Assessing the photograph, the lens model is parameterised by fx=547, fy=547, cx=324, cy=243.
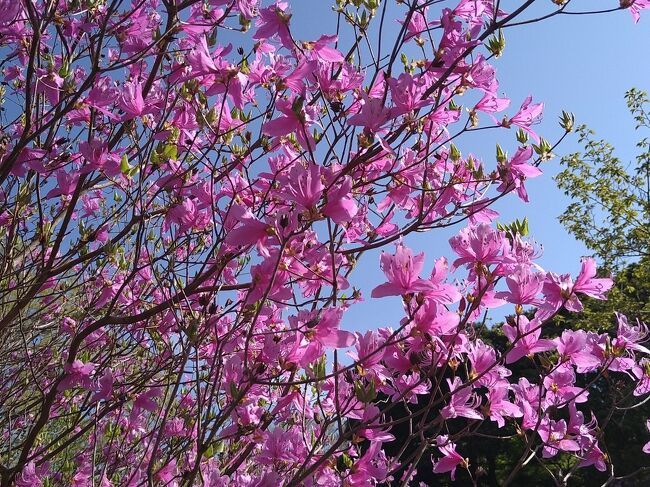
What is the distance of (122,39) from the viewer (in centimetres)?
246

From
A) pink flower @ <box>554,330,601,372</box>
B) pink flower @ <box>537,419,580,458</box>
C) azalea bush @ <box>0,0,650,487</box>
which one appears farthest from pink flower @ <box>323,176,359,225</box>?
pink flower @ <box>537,419,580,458</box>

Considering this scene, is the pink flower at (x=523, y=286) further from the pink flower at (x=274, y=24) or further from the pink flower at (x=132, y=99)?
the pink flower at (x=132, y=99)

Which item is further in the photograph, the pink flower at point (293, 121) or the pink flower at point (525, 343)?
the pink flower at point (525, 343)

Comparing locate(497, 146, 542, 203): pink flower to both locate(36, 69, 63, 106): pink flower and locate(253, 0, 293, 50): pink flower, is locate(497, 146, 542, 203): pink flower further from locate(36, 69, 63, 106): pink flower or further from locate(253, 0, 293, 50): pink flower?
locate(36, 69, 63, 106): pink flower

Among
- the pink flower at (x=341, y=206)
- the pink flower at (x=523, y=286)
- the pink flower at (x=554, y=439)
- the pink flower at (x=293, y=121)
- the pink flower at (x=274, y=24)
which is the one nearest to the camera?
the pink flower at (x=341, y=206)

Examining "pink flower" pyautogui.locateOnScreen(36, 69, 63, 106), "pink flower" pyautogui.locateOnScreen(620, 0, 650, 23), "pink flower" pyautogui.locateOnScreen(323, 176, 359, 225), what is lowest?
"pink flower" pyautogui.locateOnScreen(323, 176, 359, 225)

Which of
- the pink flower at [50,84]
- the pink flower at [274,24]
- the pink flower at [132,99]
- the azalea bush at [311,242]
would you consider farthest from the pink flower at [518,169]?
the pink flower at [50,84]

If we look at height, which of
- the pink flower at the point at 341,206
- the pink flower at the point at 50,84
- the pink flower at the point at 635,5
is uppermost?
the pink flower at the point at 635,5

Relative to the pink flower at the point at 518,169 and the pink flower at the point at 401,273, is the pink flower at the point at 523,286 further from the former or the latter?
the pink flower at the point at 518,169

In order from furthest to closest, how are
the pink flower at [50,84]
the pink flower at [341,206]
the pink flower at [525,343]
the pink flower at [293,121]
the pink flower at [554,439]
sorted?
the pink flower at [554,439] → the pink flower at [50,84] → the pink flower at [525,343] → the pink flower at [293,121] → the pink flower at [341,206]

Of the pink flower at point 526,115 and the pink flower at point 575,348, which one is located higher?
the pink flower at point 526,115

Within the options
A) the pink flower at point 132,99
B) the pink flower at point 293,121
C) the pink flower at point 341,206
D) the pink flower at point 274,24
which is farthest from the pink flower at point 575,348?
the pink flower at point 132,99

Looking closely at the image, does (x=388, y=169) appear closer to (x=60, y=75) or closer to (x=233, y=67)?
(x=233, y=67)

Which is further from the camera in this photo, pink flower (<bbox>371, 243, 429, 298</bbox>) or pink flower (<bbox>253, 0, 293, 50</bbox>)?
pink flower (<bbox>253, 0, 293, 50</bbox>)
